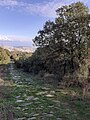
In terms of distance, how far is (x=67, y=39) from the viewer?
99.2 feet

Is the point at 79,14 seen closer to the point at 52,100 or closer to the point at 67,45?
the point at 67,45

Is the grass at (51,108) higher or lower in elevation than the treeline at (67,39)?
lower

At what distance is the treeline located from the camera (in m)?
29.6

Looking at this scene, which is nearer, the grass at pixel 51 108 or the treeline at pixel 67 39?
the grass at pixel 51 108

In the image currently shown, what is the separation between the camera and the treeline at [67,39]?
2962cm

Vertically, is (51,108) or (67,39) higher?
(67,39)

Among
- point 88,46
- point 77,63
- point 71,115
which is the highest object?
point 88,46

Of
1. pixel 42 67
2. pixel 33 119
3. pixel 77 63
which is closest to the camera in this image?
pixel 33 119

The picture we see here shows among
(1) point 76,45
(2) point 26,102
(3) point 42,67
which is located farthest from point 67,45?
(2) point 26,102

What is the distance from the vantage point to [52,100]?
54.0ft

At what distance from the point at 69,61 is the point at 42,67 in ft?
39.1

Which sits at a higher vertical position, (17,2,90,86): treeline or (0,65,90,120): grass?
(17,2,90,86): treeline

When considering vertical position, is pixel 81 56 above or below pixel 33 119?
above

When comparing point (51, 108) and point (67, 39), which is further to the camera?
point (67, 39)
